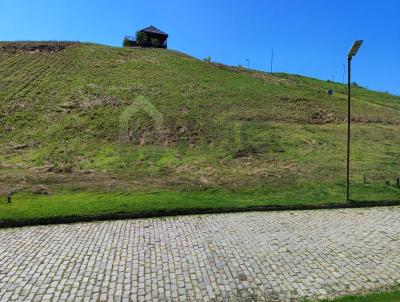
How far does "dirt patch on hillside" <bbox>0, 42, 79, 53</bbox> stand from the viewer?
5284 cm

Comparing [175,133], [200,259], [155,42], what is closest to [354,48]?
[200,259]

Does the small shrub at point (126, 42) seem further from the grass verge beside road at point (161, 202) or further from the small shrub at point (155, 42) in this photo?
the grass verge beside road at point (161, 202)

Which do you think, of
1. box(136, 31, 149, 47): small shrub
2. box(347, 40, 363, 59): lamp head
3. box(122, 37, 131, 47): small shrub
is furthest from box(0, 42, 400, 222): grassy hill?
box(122, 37, 131, 47): small shrub

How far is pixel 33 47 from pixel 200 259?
53.1 meters

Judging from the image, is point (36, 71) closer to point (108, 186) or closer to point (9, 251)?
point (108, 186)

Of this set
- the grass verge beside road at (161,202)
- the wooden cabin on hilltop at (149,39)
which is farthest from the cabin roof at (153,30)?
the grass verge beside road at (161,202)

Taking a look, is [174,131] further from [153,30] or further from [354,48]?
[153,30]

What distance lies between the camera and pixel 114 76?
145 ft

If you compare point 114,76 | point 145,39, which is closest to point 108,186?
point 114,76

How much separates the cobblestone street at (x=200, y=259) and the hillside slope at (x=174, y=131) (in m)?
5.43

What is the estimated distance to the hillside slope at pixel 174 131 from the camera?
21.8 m

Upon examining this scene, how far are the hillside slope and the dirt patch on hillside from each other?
76cm

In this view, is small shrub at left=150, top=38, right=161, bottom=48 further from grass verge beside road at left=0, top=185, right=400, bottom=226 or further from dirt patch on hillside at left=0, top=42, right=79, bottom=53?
grass verge beside road at left=0, top=185, right=400, bottom=226

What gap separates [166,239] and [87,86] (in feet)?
101
